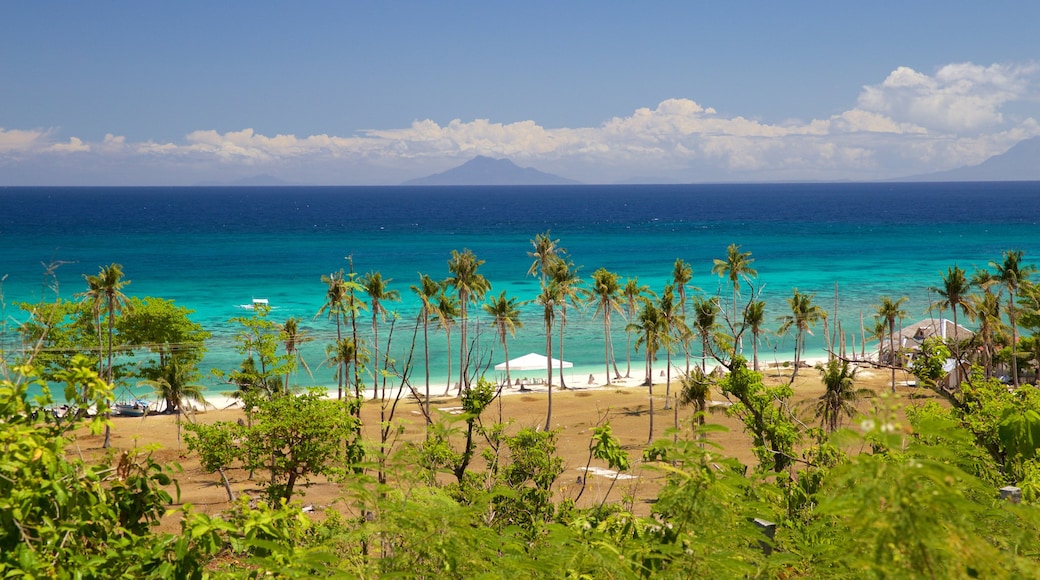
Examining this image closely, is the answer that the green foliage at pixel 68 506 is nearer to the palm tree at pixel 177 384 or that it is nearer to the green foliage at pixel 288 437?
the green foliage at pixel 288 437

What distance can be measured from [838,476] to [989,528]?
9.13 ft

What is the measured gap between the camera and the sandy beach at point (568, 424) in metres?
29.5

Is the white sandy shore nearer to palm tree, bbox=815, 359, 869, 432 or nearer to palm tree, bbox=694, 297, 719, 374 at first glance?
palm tree, bbox=815, 359, 869, 432

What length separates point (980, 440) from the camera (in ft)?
37.9

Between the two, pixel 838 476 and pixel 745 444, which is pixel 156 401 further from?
pixel 838 476

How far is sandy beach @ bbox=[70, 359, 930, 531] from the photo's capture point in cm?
2945

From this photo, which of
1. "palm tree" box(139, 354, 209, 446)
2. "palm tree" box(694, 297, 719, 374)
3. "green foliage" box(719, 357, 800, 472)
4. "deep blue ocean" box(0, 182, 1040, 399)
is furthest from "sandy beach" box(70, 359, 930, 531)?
"green foliage" box(719, 357, 800, 472)

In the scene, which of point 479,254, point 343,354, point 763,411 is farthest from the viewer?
point 479,254

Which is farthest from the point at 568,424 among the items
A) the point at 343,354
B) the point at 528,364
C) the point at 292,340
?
the point at 292,340

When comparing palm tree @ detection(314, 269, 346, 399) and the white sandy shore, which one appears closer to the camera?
palm tree @ detection(314, 269, 346, 399)

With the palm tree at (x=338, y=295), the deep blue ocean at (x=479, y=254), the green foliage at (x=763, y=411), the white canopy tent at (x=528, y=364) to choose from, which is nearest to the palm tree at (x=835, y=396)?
the green foliage at (x=763, y=411)

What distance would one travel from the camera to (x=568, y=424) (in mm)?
41938

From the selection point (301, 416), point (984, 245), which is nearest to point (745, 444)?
point (301, 416)

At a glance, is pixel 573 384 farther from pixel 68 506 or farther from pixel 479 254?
pixel 479 254
